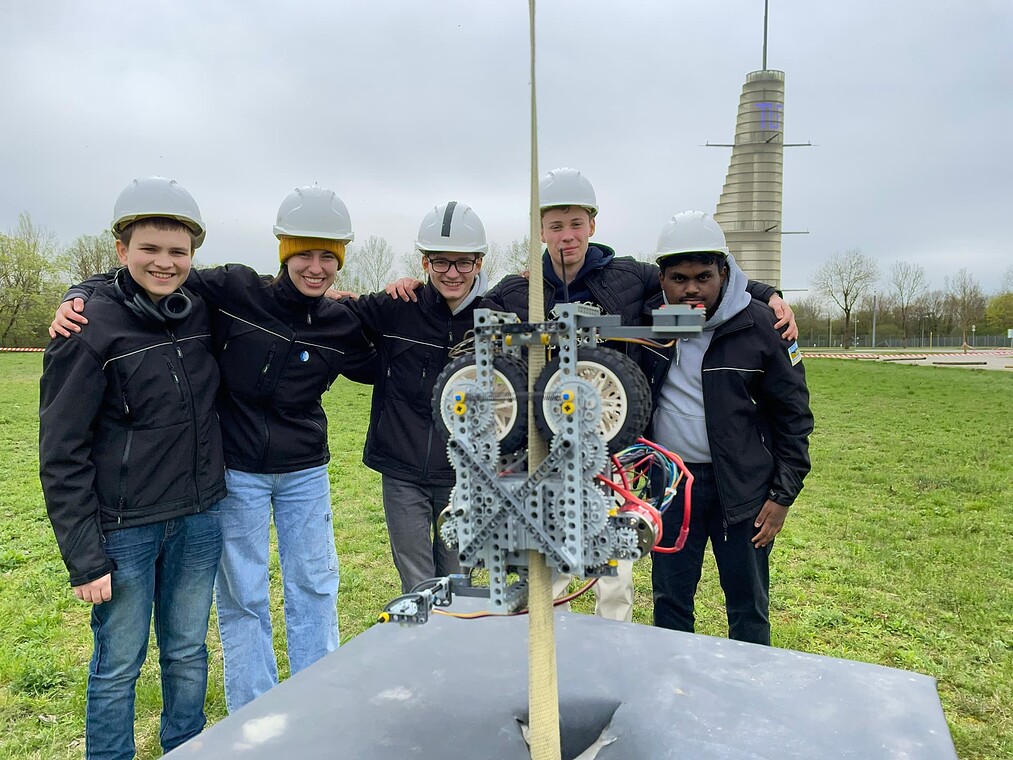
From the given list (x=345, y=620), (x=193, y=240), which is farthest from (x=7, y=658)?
(x=193, y=240)

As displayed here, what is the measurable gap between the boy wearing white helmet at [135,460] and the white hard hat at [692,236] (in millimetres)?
2191

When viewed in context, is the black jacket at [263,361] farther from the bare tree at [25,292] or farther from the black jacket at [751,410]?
the bare tree at [25,292]

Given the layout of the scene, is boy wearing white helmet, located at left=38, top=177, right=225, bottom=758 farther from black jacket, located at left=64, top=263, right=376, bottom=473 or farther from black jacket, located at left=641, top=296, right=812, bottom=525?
black jacket, located at left=641, top=296, right=812, bottom=525

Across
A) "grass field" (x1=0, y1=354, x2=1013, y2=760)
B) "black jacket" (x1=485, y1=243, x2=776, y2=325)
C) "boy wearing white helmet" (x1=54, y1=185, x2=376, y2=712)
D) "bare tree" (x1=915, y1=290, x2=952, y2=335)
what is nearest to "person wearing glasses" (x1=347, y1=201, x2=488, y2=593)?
"black jacket" (x1=485, y1=243, x2=776, y2=325)

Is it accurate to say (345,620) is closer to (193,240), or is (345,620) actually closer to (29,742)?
(29,742)

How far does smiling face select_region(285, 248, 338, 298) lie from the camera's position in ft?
11.5

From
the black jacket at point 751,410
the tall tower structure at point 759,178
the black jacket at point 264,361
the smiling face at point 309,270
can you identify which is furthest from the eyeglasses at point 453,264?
the tall tower structure at point 759,178

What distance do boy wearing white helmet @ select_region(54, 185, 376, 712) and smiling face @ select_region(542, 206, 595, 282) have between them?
104cm

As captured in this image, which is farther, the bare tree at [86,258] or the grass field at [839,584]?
the bare tree at [86,258]

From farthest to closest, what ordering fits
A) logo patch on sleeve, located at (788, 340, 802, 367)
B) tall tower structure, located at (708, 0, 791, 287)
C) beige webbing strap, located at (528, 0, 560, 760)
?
1. tall tower structure, located at (708, 0, 791, 287)
2. logo patch on sleeve, located at (788, 340, 802, 367)
3. beige webbing strap, located at (528, 0, 560, 760)

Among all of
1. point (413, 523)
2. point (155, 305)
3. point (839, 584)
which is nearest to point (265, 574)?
point (413, 523)

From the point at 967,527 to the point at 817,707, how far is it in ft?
23.5

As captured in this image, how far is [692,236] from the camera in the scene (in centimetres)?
333

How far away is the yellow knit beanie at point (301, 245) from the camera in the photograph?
3.47 m
